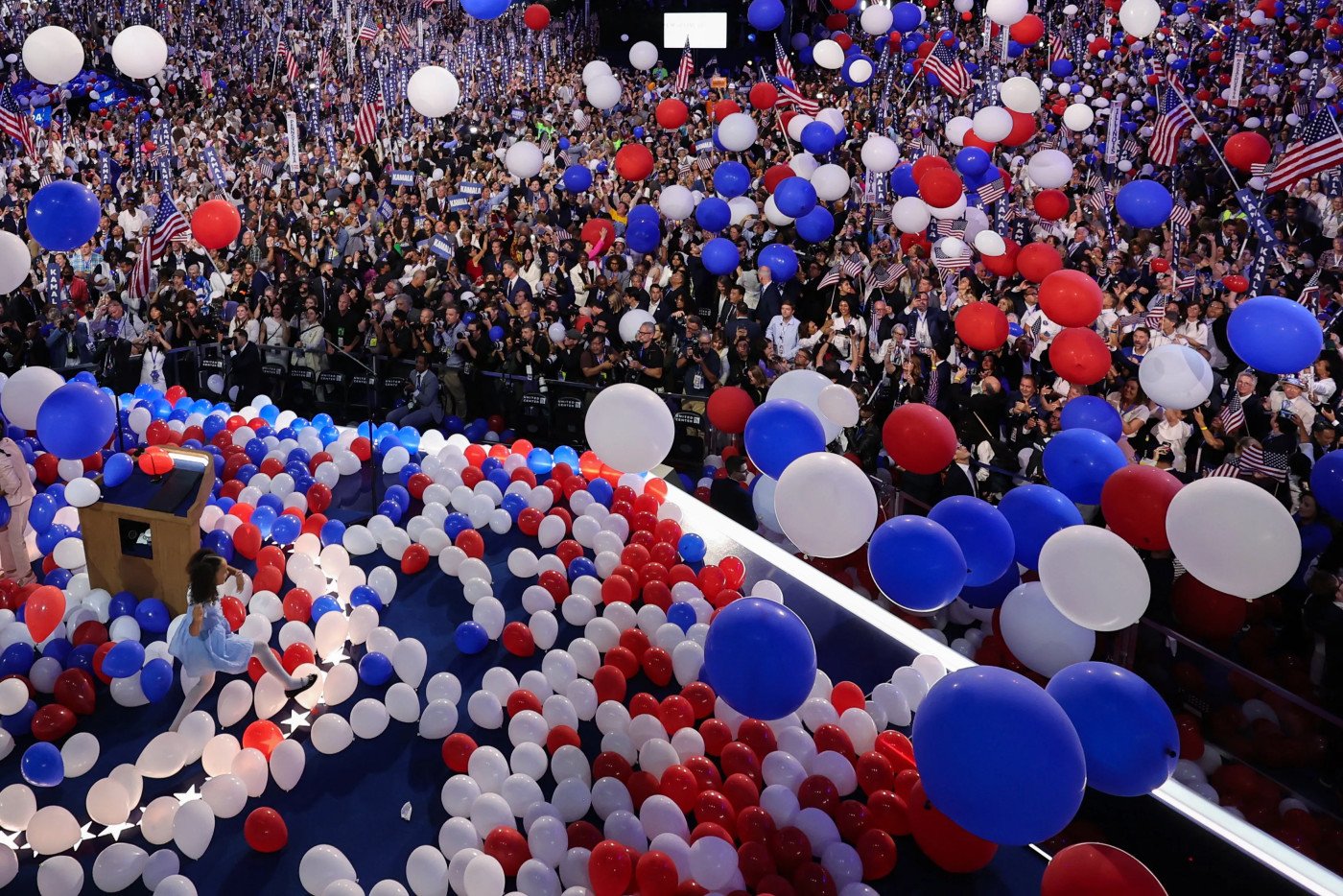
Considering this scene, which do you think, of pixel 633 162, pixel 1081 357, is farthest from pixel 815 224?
pixel 1081 357

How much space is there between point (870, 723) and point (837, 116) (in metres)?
7.27

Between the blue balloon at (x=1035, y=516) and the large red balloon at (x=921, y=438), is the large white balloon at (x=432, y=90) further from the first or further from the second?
the blue balloon at (x=1035, y=516)

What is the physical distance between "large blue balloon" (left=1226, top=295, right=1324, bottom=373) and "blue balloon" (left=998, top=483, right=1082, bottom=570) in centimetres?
164

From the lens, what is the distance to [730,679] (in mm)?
4012

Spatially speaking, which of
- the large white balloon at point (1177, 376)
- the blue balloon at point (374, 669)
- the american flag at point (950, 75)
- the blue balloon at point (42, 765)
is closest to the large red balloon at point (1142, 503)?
the large white balloon at point (1177, 376)

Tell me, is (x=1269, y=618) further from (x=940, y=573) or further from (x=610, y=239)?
(x=610, y=239)

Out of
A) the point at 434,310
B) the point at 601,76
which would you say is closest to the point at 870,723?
the point at 434,310

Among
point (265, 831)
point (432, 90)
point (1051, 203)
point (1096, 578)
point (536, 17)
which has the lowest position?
point (265, 831)

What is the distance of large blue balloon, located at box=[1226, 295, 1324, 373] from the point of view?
564cm

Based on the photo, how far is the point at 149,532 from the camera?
540 centimetres

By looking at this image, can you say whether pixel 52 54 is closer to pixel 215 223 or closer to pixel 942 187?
pixel 215 223

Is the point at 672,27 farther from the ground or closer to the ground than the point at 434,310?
farther from the ground

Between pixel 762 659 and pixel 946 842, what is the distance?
39.3 inches

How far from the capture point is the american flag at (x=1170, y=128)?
32.4 ft
